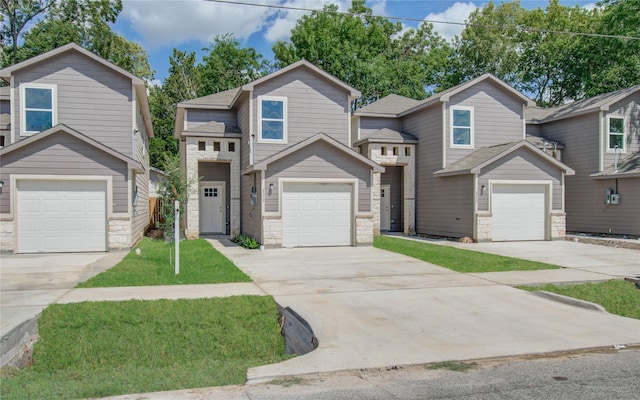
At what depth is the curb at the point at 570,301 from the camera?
7.85 metres

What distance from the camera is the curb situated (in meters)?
7.85

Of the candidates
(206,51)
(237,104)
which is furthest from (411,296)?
(206,51)

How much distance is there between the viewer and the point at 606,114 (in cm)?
2056

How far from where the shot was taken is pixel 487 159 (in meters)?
18.0

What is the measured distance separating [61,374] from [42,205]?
415 inches

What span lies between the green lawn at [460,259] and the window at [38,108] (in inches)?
452

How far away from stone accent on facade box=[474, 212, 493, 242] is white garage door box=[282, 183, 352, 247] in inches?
187

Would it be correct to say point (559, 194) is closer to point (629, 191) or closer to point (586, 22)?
point (629, 191)

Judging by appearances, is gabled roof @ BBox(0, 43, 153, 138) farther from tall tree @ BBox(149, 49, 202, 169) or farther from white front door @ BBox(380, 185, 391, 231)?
tall tree @ BBox(149, 49, 202, 169)

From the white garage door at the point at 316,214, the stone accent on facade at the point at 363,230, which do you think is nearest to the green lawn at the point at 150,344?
the white garage door at the point at 316,214

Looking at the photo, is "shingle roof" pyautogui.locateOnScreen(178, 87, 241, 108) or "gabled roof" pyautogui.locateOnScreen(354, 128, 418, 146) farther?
"gabled roof" pyautogui.locateOnScreen(354, 128, 418, 146)

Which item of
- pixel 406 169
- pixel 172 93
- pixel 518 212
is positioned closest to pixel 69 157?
pixel 406 169

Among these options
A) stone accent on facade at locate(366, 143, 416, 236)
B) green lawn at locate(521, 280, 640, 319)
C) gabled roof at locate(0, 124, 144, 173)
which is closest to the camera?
green lawn at locate(521, 280, 640, 319)

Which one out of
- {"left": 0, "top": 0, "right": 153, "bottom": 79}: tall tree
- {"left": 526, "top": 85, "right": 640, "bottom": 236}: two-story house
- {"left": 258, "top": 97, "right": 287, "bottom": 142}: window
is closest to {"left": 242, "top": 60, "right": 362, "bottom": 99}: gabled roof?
{"left": 258, "top": 97, "right": 287, "bottom": 142}: window
